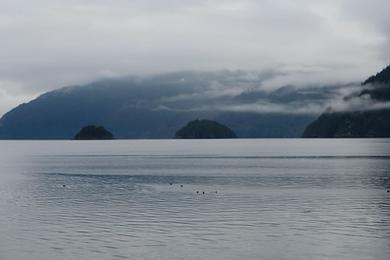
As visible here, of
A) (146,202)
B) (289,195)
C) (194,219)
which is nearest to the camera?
(194,219)

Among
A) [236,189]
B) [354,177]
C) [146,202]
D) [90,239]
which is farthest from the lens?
[354,177]

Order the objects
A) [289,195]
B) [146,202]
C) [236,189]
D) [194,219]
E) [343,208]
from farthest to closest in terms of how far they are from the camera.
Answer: [236,189] < [289,195] < [146,202] < [343,208] < [194,219]

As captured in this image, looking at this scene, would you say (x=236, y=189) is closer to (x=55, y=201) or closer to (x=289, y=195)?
(x=289, y=195)

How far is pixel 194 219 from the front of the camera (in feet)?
220

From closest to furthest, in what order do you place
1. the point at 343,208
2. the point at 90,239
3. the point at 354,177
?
the point at 90,239
the point at 343,208
the point at 354,177

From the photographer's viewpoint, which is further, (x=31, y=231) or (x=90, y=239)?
(x=31, y=231)

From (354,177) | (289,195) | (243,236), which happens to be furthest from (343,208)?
(354,177)

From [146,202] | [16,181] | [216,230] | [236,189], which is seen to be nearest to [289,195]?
[236,189]

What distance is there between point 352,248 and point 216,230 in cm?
1338

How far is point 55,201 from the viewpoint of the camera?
8838 cm

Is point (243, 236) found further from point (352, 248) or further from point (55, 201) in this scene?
point (55, 201)

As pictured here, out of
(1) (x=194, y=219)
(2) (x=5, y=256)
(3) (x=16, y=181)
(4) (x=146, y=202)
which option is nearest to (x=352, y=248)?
(1) (x=194, y=219)

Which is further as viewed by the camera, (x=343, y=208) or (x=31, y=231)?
(x=343, y=208)

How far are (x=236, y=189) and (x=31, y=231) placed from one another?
157 ft
